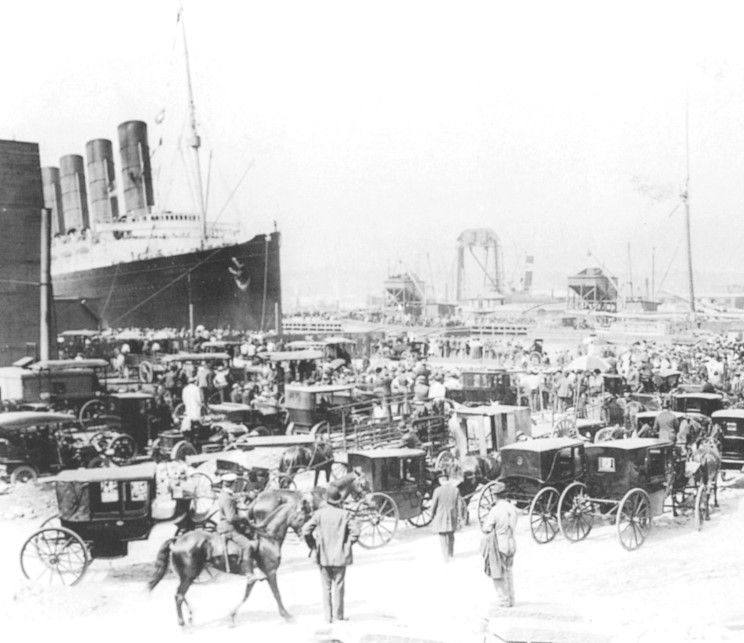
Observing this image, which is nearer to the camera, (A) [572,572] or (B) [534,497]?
(A) [572,572]

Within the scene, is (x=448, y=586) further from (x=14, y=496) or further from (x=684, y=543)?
(x=14, y=496)

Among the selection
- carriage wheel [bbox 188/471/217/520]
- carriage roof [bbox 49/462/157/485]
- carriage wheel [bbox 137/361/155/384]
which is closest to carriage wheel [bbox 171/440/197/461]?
carriage wheel [bbox 188/471/217/520]

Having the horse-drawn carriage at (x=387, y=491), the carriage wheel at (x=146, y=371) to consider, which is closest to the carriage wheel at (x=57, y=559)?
the horse-drawn carriage at (x=387, y=491)

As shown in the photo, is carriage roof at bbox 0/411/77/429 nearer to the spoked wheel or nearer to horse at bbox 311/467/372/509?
horse at bbox 311/467/372/509

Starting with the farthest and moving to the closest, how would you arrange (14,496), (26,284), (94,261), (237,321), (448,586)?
(94,261), (237,321), (26,284), (14,496), (448,586)

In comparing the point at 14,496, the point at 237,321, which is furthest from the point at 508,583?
the point at 237,321

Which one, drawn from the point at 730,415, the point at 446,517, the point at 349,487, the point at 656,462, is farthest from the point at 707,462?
the point at 349,487
